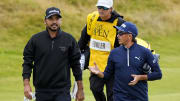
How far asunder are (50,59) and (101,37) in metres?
2.30

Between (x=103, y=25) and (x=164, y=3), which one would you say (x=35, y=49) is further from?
(x=164, y=3)

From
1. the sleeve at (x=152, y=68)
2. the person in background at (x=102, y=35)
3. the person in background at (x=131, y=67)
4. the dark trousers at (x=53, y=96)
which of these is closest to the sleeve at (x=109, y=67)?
the person in background at (x=131, y=67)

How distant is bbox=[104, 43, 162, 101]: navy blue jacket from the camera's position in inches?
336

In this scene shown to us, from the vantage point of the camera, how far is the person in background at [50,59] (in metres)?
8.52

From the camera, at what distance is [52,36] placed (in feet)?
28.1

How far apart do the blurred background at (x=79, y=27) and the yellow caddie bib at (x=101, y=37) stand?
23.7ft

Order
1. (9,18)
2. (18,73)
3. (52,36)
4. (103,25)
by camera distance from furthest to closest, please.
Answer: (9,18), (18,73), (103,25), (52,36)

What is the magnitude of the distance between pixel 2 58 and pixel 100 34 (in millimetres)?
14846

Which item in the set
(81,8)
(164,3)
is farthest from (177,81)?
(164,3)

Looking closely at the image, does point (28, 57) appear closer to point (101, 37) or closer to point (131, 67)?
point (131, 67)

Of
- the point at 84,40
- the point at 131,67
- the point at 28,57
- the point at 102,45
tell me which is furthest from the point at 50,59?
the point at 84,40

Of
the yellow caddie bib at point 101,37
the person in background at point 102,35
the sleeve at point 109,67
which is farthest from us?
the yellow caddie bib at point 101,37

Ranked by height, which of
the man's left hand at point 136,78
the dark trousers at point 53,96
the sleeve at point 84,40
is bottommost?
the dark trousers at point 53,96

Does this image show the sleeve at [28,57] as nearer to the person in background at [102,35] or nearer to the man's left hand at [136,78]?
the man's left hand at [136,78]
